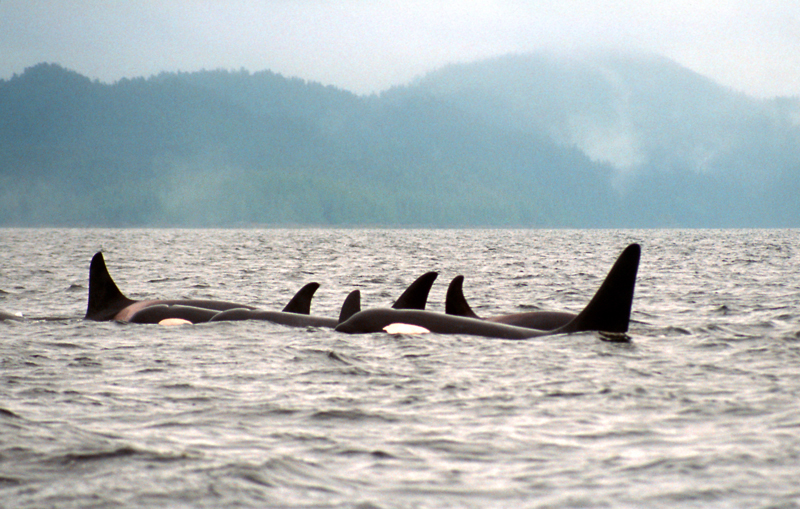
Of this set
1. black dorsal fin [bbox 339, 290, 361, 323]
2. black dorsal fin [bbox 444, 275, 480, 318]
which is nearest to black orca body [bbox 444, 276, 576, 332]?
black dorsal fin [bbox 444, 275, 480, 318]

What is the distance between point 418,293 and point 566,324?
2645 mm

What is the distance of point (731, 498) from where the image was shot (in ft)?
18.2

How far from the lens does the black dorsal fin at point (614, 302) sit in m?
11.8

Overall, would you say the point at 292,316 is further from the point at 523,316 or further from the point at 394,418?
the point at 394,418

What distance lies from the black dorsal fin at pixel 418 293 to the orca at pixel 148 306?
2.11 metres

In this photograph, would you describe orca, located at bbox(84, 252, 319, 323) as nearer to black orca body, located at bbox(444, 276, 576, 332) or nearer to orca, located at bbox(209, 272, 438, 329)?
orca, located at bbox(209, 272, 438, 329)

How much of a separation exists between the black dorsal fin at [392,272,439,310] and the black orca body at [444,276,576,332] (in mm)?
405

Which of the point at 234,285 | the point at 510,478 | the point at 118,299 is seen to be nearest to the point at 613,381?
the point at 510,478

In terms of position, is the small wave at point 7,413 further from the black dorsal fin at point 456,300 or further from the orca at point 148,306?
the black dorsal fin at point 456,300

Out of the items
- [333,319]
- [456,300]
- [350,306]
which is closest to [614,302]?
[456,300]

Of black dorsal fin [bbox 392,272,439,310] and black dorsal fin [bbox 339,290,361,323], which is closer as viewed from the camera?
black dorsal fin [bbox 392,272,439,310]

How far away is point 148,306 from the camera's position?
52.9ft

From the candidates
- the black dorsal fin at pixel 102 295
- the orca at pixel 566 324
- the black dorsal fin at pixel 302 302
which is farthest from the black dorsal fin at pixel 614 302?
the black dorsal fin at pixel 102 295

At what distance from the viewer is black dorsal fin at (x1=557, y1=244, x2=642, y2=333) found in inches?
463
